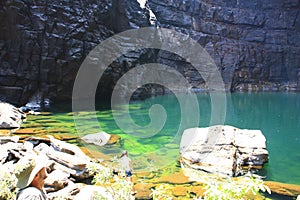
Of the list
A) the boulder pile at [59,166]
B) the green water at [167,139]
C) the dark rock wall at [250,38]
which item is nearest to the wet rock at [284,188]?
the green water at [167,139]

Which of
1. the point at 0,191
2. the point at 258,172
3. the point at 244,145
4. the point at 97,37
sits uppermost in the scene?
the point at 97,37

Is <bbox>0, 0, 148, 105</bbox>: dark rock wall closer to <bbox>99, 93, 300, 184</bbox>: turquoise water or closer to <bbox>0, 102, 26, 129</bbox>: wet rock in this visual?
<bbox>0, 102, 26, 129</bbox>: wet rock

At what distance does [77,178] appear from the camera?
605 cm

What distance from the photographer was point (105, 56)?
23.9 m

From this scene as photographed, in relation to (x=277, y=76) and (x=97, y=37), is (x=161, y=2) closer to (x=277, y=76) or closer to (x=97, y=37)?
(x=97, y=37)

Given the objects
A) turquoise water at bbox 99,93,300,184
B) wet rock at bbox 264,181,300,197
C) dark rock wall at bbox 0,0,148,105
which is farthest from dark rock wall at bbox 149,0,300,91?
wet rock at bbox 264,181,300,197

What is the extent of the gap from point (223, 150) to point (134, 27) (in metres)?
22.0

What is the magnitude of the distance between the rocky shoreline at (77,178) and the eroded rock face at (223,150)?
0.86 m

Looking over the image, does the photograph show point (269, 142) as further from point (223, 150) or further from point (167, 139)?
point (167, 139)

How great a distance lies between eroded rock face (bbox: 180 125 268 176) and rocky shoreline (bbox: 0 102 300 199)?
0.86 m

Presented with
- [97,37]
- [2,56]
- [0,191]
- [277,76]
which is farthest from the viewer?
[277,76]

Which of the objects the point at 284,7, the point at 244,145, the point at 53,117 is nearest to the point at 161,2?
the point at 284,7

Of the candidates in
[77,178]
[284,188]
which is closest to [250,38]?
[284,188]

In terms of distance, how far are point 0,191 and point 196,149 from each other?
5.97 meters
